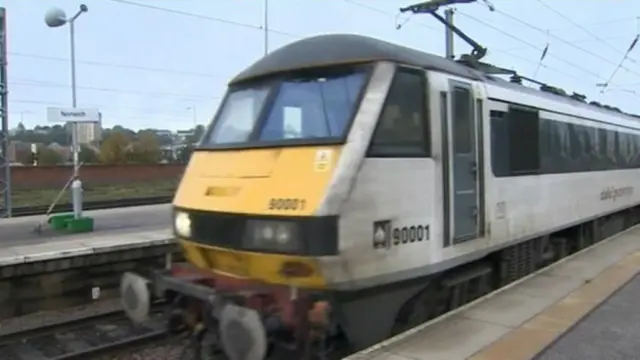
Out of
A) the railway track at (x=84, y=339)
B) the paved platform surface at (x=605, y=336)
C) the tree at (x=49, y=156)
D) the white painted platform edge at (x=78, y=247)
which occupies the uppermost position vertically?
the tree at (x=49, y=156)

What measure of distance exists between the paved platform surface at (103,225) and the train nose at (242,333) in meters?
7.69

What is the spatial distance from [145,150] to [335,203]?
44703mm

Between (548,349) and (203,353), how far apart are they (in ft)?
9.59

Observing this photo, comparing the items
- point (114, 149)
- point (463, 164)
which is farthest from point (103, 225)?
point (114, 149)

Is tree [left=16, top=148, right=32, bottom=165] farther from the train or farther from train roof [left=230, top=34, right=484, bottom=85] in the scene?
train roof [left=230, top=34, right=484, bottom=85]

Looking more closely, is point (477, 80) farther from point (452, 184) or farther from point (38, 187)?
point (38, 187)

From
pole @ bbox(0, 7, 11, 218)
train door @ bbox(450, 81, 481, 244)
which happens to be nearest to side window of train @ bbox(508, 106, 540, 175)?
train door @ bbox(450, 81, 481, 244)

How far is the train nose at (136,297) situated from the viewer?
5316 mm

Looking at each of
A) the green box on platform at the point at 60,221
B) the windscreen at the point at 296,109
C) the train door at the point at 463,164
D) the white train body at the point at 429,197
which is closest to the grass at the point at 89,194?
the green box on platform at the point at 60,221

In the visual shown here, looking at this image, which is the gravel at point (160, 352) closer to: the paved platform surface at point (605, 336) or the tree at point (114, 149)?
the paved platform surface at point (605, 336)

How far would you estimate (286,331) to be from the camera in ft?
14.2

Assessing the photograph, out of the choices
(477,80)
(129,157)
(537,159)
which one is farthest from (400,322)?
(129,157)

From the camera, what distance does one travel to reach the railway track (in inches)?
281

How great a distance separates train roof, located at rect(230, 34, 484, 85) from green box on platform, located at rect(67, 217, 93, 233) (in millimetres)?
8313
